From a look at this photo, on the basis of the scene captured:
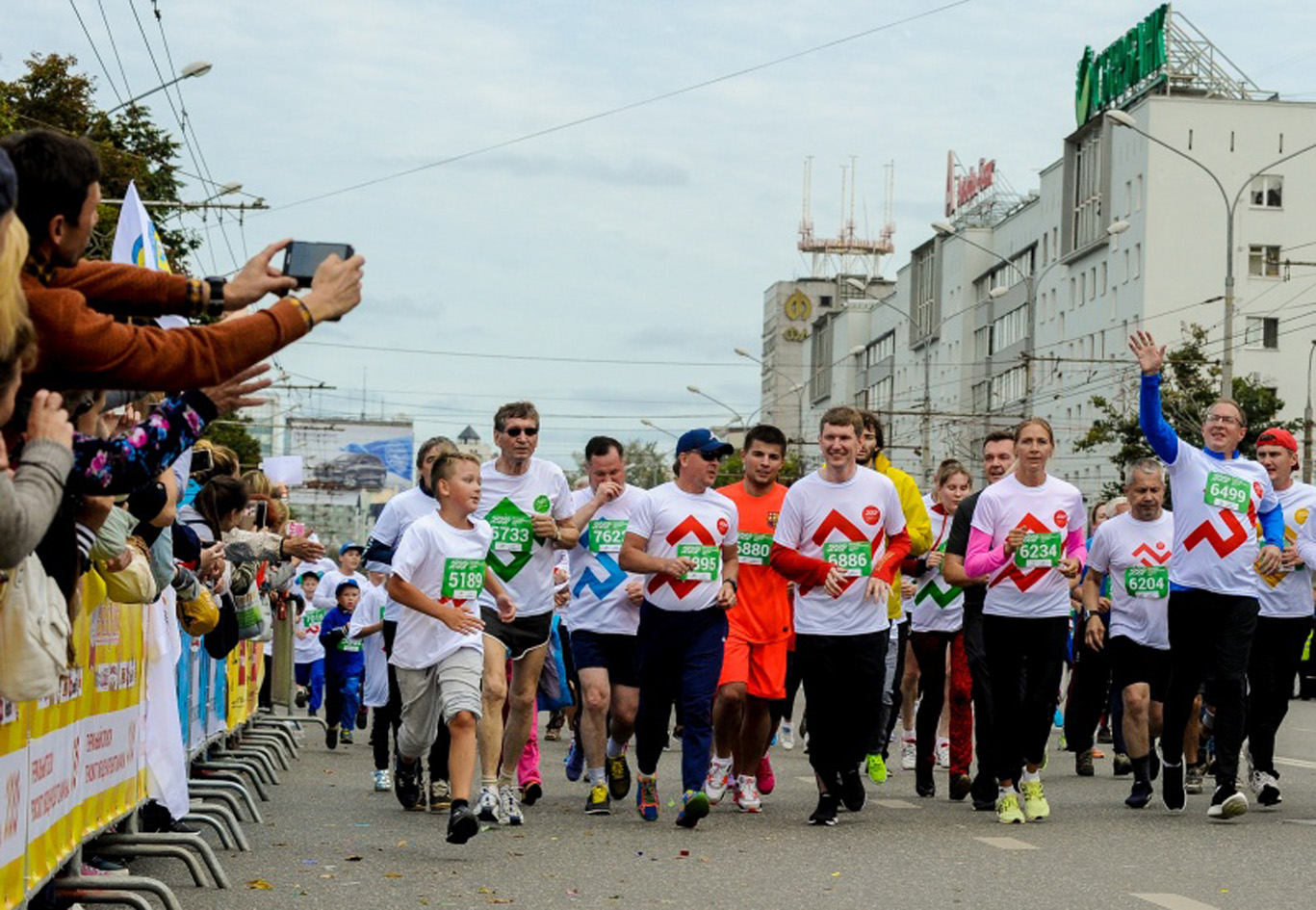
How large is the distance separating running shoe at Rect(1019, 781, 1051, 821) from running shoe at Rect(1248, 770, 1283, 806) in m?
1.31

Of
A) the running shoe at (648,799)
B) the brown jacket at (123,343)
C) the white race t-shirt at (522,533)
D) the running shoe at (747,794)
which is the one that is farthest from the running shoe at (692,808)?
the brown jacket at (123,343)

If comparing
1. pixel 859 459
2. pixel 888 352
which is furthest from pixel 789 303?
pixel 859 459

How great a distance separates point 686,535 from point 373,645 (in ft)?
16.4

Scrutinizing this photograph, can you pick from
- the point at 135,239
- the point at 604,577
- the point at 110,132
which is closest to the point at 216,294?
the point at 135,239

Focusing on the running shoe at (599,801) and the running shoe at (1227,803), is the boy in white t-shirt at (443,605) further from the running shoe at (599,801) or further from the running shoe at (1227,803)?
the running shoe at (1227,803)

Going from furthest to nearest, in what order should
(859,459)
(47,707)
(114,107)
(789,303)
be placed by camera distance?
(789,303) < (114,107) < (859,459) < (47,707)

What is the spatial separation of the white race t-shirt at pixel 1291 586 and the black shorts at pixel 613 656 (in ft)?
11.3

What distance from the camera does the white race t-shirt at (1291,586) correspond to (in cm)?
1255

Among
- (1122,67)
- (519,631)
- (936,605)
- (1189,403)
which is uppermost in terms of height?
(1122,67)

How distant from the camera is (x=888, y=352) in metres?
138

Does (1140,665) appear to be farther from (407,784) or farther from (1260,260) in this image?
(1260,260)

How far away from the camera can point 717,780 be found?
12508 mm

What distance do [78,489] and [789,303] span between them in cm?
17602

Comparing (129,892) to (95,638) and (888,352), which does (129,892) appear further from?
(888,352)
